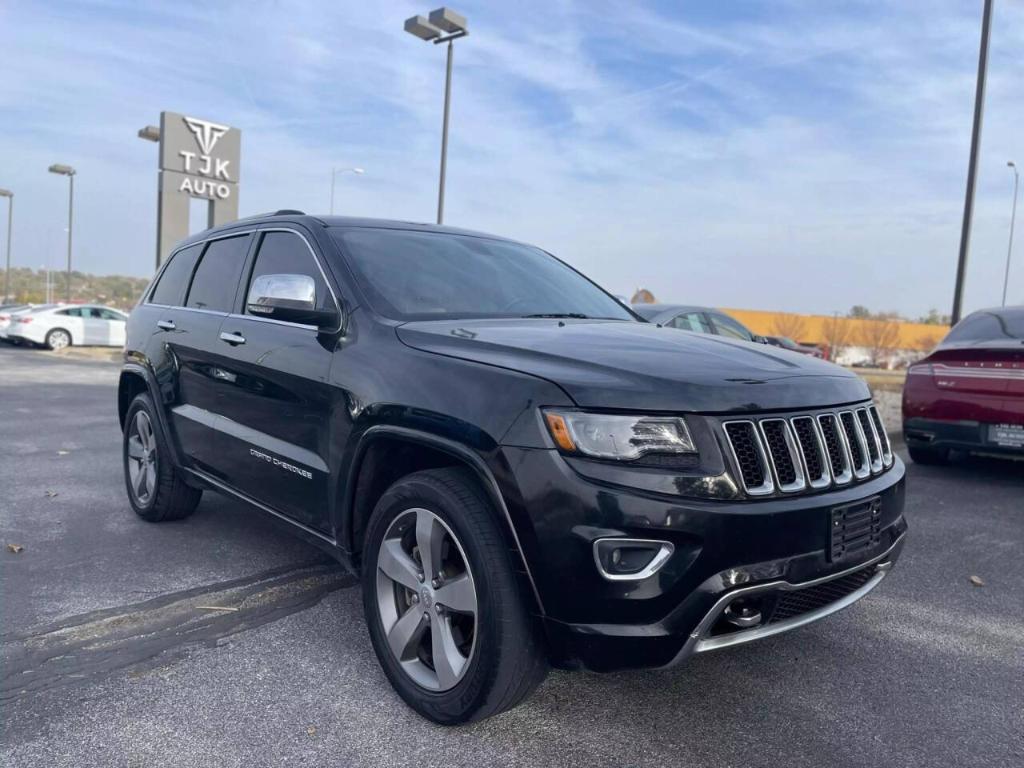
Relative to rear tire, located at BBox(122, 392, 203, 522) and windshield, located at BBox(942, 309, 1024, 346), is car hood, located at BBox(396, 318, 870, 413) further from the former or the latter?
windshield, located at BBox(942, 309, 1024, 346)

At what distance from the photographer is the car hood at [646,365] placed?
8.19 feet

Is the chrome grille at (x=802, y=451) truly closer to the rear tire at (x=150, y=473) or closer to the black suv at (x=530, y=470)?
the black suv at (x=530, y=470)

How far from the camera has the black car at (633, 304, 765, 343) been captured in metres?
8.65

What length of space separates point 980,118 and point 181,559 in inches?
487

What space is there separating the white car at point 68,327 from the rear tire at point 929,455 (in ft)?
71.5

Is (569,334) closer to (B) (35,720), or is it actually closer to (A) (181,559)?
(B) (35,720)

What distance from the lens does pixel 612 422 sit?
8.06ft

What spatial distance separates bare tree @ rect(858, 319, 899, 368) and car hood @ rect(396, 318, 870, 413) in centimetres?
3910

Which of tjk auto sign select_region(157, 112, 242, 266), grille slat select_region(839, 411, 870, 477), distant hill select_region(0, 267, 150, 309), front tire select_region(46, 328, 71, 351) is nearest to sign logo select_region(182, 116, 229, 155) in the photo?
tjk auto sign select_region(157, 112, 242, 266)

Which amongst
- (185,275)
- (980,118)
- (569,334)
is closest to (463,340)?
(569,334)

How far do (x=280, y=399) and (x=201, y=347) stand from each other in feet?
3.42

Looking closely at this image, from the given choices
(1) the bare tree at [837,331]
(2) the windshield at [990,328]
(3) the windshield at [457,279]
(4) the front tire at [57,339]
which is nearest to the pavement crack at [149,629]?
(3) the windshield at [457,279]

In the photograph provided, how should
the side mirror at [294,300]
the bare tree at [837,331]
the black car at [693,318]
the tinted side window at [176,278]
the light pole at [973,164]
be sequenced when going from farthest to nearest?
the bare tree at [837,331] → the light pole at [973,164] → the black car at [693,318] → the tinted side window at [176,278] → the side mirror at [294,300]

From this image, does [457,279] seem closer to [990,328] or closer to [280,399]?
[280,399]
